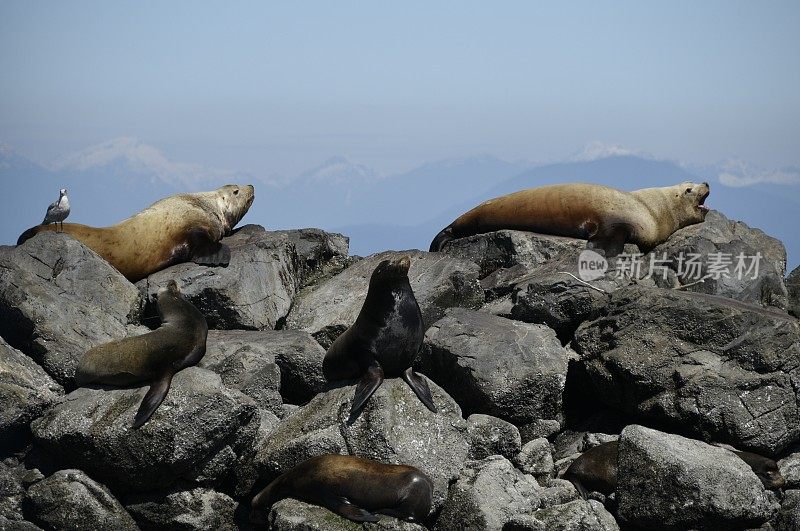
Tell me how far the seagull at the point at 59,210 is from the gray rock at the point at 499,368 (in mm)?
4968

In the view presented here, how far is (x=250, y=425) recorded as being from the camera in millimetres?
8578

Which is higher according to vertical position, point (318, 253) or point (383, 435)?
point (318, 253)

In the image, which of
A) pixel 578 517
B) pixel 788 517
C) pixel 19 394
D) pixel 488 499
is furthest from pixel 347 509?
pixel 788 517

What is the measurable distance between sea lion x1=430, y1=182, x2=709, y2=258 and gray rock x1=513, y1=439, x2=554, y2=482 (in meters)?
3.85

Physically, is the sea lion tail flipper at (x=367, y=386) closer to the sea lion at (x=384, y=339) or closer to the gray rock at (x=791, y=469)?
the sea lion at (x=384, y=339)

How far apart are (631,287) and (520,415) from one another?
6.25ft

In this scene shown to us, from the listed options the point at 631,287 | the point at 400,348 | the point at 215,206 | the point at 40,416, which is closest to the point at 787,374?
the point at 631,287

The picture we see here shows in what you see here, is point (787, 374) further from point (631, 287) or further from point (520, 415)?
point (520, 415)

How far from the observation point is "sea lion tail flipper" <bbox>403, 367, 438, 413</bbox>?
8328 mm

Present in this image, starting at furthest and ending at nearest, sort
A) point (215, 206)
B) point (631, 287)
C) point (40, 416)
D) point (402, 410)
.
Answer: point (215, 206) → point (631, 287) → point (40, 416) → point (402, 410)

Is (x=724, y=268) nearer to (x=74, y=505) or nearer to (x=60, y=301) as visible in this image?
(x=60, y=301)

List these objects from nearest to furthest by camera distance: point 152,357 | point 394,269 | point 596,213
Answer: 1. point 152,357
2. point 394,269
3. point 596,213

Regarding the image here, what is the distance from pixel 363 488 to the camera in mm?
7488

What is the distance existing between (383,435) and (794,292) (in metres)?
5.98
